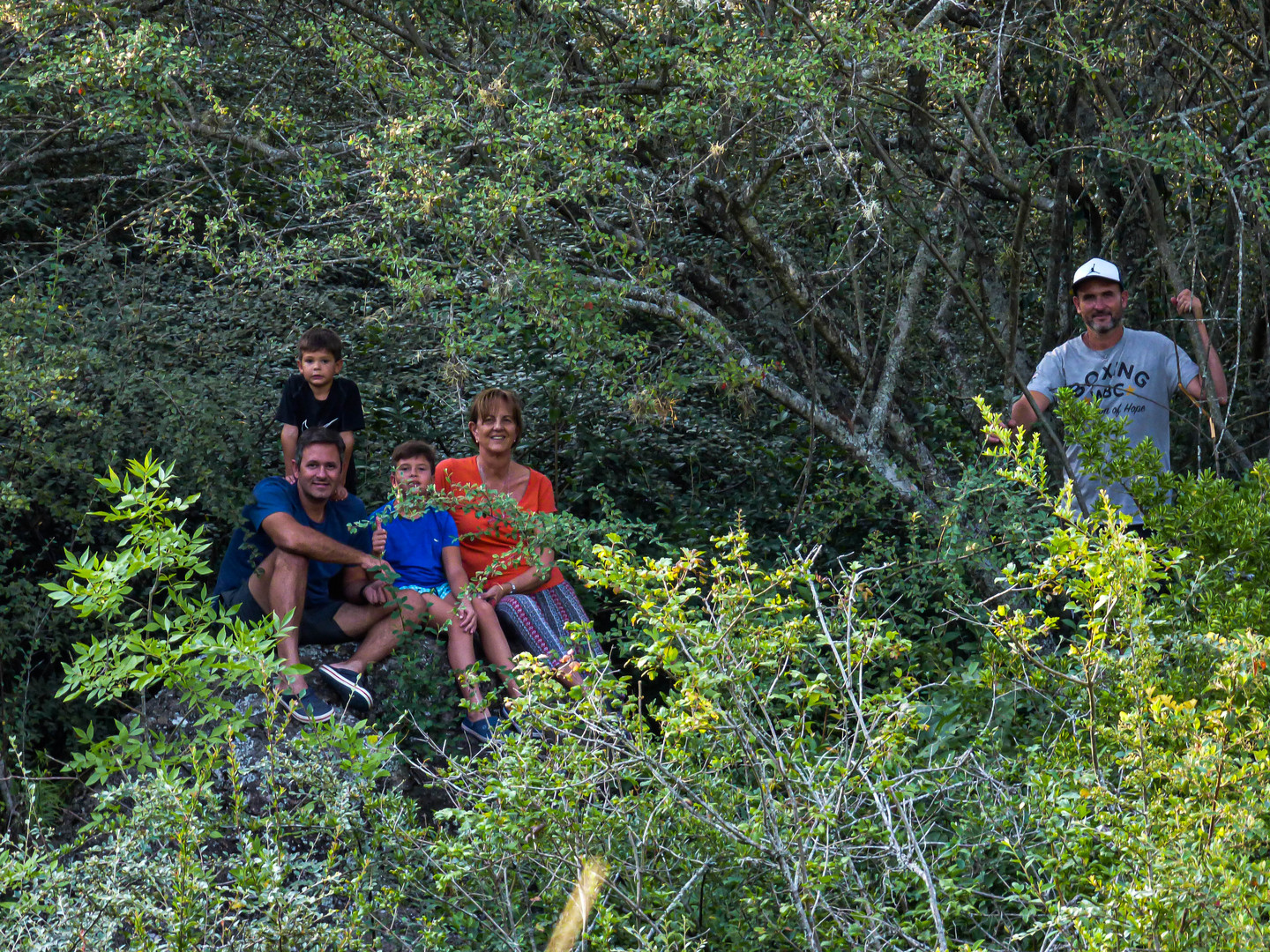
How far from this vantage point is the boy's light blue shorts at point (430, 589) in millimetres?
4742

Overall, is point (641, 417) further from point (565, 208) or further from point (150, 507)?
point (150, 507)

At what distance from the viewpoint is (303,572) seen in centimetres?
461

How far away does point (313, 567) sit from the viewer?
4.79 metres

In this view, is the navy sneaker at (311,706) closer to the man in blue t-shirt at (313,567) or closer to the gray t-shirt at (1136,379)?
the man in blue t-shirt at (313,567)

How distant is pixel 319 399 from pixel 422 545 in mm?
765

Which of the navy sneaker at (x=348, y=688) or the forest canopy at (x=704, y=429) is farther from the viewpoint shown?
the navy sneaker at (x=348, y=688)

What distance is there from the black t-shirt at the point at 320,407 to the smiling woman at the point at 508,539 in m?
0.47

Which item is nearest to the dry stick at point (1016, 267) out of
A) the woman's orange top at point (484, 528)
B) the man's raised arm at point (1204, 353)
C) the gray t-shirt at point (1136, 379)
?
the gray t-shirt at point (1136, 379)

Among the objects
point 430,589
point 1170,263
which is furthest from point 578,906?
point 1170,263

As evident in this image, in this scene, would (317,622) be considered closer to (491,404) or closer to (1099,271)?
(491,404)

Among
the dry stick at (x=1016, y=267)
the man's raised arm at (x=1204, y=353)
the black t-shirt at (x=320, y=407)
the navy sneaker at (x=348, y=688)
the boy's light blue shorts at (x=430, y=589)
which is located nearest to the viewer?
the man's raised arm at (x=1204, y=353)

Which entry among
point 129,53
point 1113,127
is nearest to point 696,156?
point 1113,127

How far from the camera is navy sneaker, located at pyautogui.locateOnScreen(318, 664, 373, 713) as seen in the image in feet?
14.6

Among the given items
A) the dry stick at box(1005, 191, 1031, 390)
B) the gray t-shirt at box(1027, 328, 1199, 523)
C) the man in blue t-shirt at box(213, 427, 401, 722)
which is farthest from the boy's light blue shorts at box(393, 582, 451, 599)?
the dry stick at box(1005, 191, 1031, 390)
